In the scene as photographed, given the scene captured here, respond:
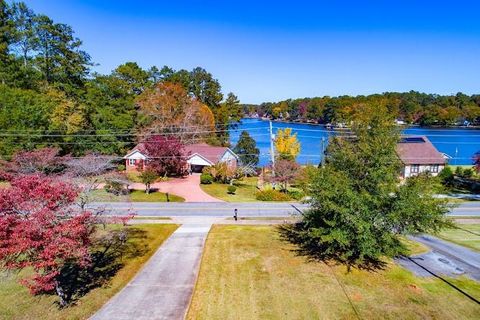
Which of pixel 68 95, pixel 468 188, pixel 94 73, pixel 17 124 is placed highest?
pixel 94 73

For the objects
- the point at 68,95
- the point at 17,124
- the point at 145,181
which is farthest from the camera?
the point at 68,95

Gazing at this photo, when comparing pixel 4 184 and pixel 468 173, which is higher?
pixel 4 184

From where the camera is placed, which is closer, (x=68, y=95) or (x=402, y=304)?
(x=402, y=304)

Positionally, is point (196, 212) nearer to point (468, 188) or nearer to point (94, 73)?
point (468, 188)

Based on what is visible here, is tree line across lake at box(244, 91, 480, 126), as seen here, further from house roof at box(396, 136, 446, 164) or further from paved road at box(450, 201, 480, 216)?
paved road at box(450, 201, 480, 216)

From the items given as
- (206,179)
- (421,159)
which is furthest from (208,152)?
(421,159)

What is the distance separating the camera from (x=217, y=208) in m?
32.6

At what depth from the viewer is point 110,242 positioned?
2261cm

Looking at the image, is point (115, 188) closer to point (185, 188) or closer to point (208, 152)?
point (185, 188)

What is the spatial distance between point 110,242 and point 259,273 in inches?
416

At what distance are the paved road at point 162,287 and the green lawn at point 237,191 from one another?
47.1ft

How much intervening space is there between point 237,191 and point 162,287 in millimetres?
25272

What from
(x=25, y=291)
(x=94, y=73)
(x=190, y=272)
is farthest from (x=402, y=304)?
(x=94, y=73)

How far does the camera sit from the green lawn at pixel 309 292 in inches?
561
